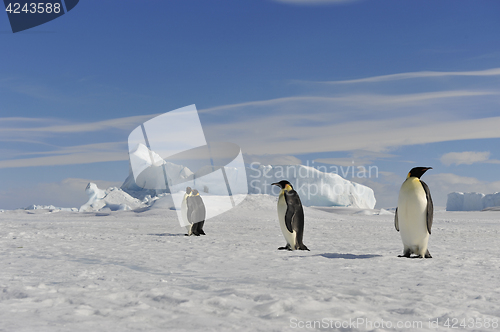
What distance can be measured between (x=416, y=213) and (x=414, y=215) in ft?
0.13

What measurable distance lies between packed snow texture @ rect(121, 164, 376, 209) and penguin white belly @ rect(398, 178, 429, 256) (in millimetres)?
25226

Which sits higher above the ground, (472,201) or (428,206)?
(428,206)

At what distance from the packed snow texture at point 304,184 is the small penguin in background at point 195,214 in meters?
20.1

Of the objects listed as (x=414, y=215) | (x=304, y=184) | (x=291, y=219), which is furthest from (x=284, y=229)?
(x=304, y=184)

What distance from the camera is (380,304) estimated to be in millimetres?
3066

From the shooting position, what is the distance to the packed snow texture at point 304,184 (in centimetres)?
3222

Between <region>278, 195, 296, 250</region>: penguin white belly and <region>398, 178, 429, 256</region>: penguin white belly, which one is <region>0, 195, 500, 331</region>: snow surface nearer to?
<region>398, 178, 429, 256</region>: penguin white belly

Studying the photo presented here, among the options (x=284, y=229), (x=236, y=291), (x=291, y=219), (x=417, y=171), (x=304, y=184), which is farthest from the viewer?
(x=304, y=184)

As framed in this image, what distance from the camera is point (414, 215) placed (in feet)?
18.8

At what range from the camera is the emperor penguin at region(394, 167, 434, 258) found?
5.70m

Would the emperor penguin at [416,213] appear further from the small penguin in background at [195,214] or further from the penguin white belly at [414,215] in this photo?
the small penguin in background at [195,214]

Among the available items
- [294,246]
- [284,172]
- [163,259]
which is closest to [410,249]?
[294,246]

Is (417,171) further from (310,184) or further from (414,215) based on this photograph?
(310,184)

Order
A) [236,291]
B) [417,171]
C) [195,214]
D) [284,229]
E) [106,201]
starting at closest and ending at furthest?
[236,291]
[417,171]
[284,229]
[195,214]
[106,201]
